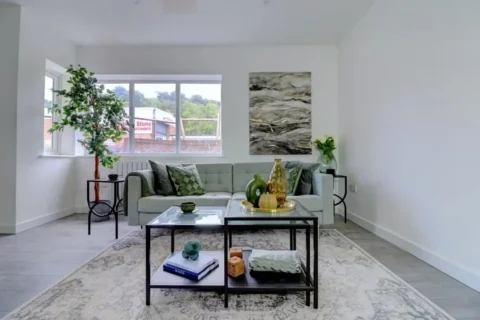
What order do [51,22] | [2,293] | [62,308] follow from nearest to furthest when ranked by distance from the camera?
[62,308], [2,293], [51,22]

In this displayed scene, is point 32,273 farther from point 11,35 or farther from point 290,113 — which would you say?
point 290,113

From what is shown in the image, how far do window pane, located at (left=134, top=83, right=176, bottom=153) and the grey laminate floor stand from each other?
1.47 metres

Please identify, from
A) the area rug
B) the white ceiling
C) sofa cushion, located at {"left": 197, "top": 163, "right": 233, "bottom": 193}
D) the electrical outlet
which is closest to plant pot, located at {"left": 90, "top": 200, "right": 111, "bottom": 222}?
sofa cushion, located at {"left": 197, "top": 163, "right": 233, "bottom": 193}

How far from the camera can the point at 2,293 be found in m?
1.82

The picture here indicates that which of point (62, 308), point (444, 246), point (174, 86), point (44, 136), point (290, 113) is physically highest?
point (174, 86)

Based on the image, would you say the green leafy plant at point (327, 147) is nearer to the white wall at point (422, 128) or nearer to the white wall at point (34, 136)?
the white wall at point (422, 128)

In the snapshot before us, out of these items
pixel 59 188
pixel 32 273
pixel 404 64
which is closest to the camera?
pixel 32 273

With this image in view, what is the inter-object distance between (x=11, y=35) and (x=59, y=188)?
201 cm

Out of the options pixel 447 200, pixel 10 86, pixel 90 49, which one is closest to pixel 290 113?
pixel 447 200

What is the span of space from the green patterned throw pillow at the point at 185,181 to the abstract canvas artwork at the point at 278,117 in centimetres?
129

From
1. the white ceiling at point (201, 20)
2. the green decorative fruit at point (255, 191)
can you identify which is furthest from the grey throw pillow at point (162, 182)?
the white ceiling at point (201, 20)

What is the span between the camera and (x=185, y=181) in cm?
345

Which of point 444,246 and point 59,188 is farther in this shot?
point 59,188

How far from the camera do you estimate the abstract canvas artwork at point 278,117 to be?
4.51m
